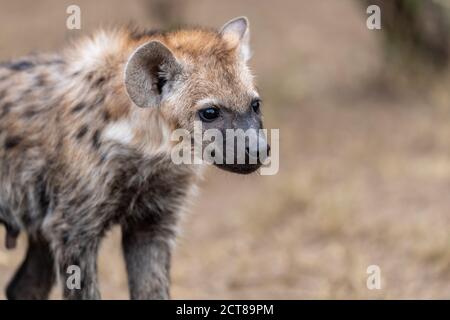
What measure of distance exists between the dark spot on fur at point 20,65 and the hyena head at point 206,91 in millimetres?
784

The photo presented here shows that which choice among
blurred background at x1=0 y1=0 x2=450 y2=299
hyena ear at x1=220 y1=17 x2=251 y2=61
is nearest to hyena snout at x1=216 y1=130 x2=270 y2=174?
hyena ear at x1=220 y1=17 x2=251 y2=61

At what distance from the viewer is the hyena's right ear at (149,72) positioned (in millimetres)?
3543

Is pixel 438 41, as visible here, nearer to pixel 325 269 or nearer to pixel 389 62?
pixel 389 62

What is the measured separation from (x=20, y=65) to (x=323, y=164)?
281 cm

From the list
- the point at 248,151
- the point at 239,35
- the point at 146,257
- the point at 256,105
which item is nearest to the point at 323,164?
the point at 146,257

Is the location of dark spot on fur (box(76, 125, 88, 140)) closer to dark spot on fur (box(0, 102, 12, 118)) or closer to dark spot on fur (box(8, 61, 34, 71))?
dark spot on fur (box(0, 102, 12, 118))

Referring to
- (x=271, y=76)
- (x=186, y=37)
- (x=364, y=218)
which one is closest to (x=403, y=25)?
(x=271, y=76)

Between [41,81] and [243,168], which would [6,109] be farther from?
[243,168]

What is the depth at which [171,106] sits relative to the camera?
11.9 feet

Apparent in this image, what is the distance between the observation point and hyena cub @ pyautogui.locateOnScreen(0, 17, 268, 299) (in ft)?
11.7

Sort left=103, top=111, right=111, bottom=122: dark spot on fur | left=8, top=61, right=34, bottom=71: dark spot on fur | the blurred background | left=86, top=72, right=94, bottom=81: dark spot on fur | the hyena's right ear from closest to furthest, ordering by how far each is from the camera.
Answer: the hyena's right ear
left=103, top=111, right=111, bottom=122: dark spot on fur
left=86, top=72, right=94, bottom=81: dark spot on fur
left=8, top=61, right=34, bottom=71: dark spot on fur
the blurred background

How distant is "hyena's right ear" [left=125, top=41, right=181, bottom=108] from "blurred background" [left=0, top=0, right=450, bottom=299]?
31.9 inches
